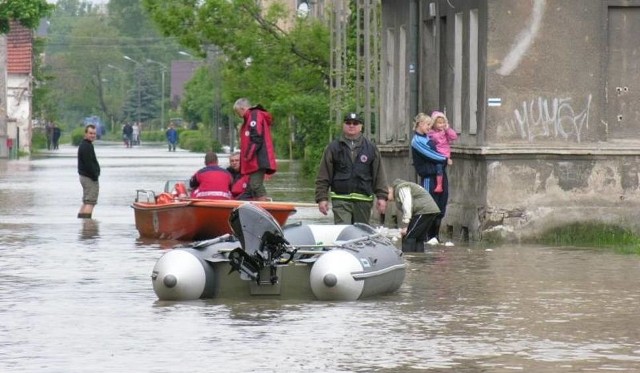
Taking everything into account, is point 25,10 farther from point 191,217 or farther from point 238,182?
point 191,217

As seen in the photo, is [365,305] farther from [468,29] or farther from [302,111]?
[302,111]

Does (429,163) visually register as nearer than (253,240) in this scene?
No

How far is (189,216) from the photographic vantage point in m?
24.1

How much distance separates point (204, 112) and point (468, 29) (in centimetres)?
8375

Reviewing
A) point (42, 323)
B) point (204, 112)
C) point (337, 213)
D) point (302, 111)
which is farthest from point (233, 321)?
point (204, 112)

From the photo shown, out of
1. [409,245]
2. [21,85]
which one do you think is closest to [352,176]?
[409,245]

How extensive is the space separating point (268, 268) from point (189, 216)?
7699 millimetres

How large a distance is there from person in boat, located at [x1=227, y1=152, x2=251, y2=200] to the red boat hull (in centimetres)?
82

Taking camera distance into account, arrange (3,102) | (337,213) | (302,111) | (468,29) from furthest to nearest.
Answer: (3,102) < (302,111) < (468,29) < (337,213)

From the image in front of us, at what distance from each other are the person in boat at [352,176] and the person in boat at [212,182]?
4785 millimetres

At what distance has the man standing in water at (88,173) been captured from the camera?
30234mm

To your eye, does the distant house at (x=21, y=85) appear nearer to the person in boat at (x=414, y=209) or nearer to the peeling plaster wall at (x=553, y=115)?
the peeling plaster wall at (x=553, y=115)

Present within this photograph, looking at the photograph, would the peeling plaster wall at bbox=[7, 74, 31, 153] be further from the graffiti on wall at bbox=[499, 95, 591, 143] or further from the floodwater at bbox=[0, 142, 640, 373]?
the floodwater at bbox=[0, 142, 640, 373]

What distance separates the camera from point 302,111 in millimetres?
47438
